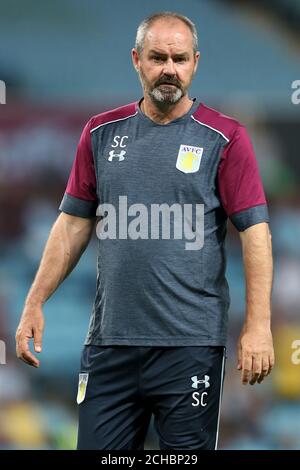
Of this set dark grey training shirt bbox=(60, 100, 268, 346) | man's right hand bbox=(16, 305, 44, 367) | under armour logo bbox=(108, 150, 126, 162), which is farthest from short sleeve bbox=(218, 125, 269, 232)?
man's right hand bbox=(16, 305, 44, 367)

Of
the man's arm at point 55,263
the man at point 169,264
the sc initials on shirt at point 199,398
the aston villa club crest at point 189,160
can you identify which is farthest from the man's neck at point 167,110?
the sc initials on shirt at point 199,398

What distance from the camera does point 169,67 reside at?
119 inches

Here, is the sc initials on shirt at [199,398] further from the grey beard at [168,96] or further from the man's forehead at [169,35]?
the man's forehead at [169,35]

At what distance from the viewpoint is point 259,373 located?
2.93m

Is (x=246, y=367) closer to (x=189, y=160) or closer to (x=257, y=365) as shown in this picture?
(x=257, y=365)

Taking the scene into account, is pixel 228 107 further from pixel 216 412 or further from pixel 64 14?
pixel 216 412

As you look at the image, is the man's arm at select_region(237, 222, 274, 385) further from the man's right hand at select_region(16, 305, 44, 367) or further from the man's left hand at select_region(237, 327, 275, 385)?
the man's right hand at select_region(16, 305, 44, 367)

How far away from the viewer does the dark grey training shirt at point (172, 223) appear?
301 centimetres

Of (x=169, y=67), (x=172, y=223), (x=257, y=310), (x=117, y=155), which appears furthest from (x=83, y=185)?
(x=257, y=310)

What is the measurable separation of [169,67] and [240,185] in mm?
376

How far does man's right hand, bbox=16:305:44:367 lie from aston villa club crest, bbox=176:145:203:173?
1.91 feet

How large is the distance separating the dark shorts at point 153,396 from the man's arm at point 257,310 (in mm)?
126

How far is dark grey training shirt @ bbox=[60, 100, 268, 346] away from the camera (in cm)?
301
